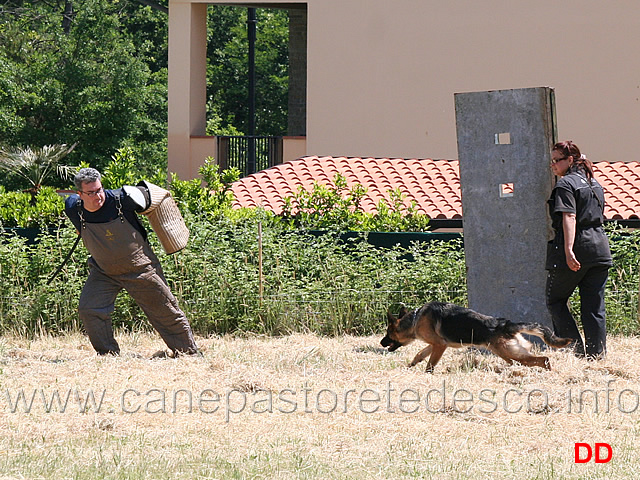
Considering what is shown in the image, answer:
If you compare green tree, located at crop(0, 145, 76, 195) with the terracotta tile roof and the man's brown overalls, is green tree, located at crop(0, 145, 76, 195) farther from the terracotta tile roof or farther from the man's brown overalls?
the man's brown overalls

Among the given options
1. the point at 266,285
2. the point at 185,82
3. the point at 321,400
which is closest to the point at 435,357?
the point at 321,400

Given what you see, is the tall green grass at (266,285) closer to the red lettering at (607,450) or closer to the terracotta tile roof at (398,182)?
the red lettering at (607,450)

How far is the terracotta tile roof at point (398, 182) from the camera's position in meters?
15.8

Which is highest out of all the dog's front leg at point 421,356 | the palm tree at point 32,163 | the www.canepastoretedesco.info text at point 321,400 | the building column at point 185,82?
the building column at point 185,82

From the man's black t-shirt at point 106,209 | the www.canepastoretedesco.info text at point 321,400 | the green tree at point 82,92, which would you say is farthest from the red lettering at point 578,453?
the green tree at point 82,92

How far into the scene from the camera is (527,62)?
1853cm

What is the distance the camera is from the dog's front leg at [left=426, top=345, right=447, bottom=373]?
7.67 m

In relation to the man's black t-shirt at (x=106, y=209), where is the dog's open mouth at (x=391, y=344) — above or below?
below

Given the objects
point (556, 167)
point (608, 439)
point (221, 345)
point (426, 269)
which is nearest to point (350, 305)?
point (426, 269)

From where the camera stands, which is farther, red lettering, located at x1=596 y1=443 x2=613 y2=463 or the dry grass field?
red lettering, located at x1=596 y1=443 x2=613 y2=463

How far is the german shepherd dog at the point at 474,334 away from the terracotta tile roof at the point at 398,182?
7.64 meters

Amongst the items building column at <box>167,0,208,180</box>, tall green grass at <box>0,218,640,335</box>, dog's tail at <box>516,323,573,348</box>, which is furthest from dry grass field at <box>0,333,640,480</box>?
building column at <box>167,0,208,180</box>

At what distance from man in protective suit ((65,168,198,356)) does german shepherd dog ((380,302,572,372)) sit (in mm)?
2142

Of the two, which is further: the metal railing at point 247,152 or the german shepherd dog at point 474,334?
the metal railing at point 247,152
